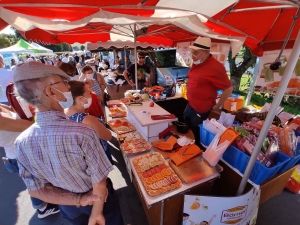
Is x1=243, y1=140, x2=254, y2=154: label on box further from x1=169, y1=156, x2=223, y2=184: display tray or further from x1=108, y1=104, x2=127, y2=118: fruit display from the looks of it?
x1=108, y1=104, x2=127, y2=118: fruit display

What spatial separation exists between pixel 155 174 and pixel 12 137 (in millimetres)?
1696

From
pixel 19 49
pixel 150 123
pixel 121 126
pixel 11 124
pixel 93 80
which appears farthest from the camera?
pixel 19 49

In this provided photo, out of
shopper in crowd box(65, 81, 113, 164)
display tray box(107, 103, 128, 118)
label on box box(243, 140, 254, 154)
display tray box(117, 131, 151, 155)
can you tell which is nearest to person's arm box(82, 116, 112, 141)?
shopper in crowd box(65, 81, 113, 164)

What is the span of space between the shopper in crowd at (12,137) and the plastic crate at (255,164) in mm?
2068

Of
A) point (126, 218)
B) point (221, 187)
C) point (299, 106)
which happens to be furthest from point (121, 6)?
point (299, 106)

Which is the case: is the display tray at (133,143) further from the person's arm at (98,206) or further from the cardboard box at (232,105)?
the cardboard box at (232,105)

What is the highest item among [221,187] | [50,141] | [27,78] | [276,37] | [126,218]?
[276,37]

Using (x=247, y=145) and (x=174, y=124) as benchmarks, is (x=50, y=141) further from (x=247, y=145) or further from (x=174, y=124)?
(x=174, y=124)

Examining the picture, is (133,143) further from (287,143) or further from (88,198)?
(287,143)

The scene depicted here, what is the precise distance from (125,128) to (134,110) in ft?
1.02

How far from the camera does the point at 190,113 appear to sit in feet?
8.69

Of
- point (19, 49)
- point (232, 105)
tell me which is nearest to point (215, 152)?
point (232, 105)

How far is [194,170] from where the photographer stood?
5.02 ft

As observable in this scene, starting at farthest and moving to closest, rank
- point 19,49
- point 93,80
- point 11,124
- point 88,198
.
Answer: point 19,49 < point 93,80 < point 11,124 < point 88,198
